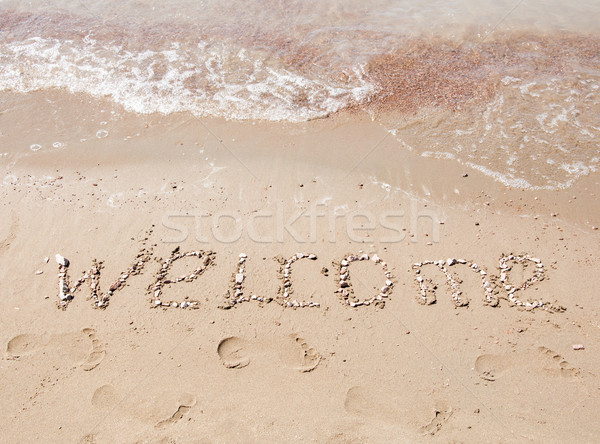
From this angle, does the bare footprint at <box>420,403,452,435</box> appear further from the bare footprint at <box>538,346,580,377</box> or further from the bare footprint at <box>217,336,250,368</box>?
the bare footprint at <box>217,336,250,368</box>

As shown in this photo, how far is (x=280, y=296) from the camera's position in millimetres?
5250

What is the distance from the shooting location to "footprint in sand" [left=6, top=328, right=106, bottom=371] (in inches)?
182

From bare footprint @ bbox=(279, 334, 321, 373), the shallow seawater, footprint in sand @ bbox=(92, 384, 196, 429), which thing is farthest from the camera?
the shallow seawater

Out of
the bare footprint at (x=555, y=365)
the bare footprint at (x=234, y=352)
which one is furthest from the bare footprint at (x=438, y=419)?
the bare footprint at (x=234, y=352)

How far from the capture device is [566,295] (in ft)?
16.9

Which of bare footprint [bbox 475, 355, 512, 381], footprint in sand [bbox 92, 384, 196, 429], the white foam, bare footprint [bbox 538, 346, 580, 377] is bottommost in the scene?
footprint in sand [bbox 92, 384, 196, 429]

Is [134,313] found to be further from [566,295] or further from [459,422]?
[566,295]

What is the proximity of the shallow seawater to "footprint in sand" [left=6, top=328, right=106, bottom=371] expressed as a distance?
460 centimetres

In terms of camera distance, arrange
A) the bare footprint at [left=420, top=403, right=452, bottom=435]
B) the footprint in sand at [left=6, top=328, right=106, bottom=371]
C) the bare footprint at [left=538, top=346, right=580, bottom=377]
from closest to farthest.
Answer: the bare footprint at [left=420, top=403, right=452, bottom=435] → the bare footprint at [left=538, top=346, right=580, bottom=377] → the footprint in sand at [left=6, top=328, right=106, bottom=371]

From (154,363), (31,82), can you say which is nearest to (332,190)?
(154,363)

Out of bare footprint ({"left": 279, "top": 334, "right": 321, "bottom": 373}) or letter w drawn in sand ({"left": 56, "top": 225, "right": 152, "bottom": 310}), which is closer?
bare footprint ({"left": 279, "top": 334, "right": 321, "bottom": 373})

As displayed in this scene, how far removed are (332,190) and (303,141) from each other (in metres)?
1.33

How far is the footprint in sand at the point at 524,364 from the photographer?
173 inches

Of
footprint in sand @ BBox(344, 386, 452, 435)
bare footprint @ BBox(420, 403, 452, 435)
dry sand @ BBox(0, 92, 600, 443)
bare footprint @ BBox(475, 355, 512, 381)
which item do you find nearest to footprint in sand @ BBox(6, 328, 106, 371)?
dry sand @ BBox(0, 92, 600, 443)
